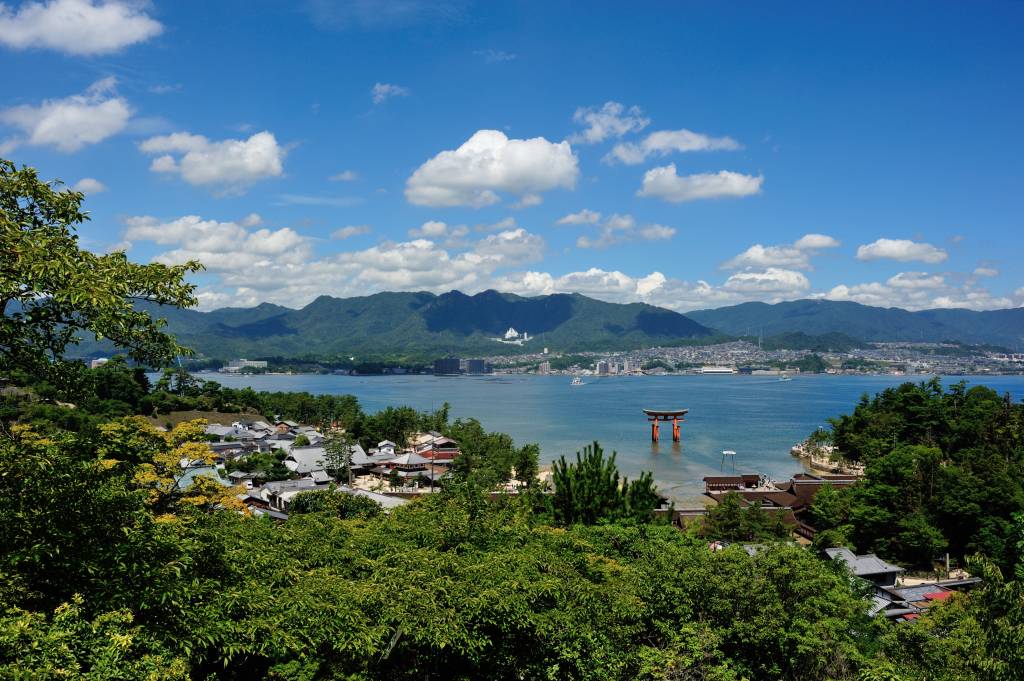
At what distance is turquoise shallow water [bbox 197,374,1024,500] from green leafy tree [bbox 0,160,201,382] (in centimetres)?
2343

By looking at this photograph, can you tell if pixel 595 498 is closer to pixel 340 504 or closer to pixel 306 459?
pixel 340 504

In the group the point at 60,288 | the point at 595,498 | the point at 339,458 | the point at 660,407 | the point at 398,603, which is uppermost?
the point at 60,288

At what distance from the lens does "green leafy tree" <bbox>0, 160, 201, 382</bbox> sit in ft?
9.50

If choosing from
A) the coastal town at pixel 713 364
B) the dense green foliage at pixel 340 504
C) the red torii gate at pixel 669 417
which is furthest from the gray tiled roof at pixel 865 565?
the coastal town at pixel 713 364

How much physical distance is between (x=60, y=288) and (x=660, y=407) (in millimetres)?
59515

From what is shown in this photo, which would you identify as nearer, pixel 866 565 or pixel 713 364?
pixel 866 565

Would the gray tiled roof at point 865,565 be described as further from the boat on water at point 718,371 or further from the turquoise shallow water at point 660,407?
the boat on water at point 718,371

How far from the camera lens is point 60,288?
2.90m

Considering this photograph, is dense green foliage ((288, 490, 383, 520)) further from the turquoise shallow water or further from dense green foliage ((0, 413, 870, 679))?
the turquoise shallow water

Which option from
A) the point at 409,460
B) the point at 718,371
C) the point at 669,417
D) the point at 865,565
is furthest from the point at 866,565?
the point at 718,371

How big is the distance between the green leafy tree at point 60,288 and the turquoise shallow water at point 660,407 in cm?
2343

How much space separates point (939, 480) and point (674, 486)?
11.0m

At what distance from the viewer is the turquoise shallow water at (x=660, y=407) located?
3247 cm

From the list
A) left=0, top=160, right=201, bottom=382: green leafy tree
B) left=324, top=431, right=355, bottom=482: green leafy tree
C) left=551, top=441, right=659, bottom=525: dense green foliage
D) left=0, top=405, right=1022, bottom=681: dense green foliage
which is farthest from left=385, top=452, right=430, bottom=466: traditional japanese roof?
left=0, top=160, right=201, bottom=382: green leafy tree
